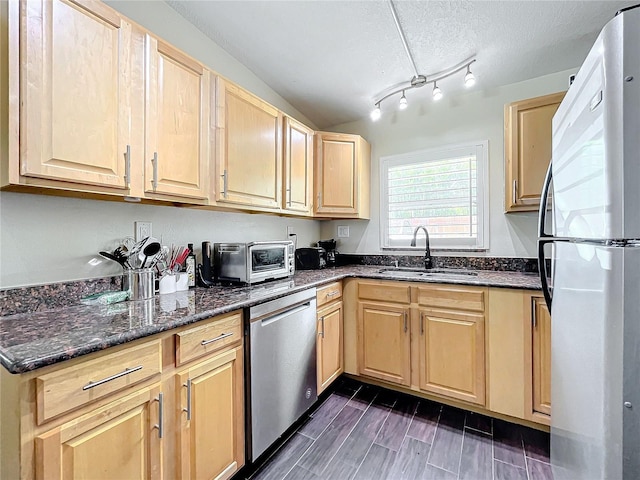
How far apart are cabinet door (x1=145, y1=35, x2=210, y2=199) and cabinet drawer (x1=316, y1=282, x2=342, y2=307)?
39.4 inches

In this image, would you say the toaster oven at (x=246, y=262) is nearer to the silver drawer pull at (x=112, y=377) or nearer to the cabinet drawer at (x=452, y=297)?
the silver drawer pull at (x=112, y=377)

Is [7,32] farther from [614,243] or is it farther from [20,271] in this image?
[614,243]

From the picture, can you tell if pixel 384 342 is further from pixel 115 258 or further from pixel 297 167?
pixel 115 258

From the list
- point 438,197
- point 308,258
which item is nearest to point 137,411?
point 308,258

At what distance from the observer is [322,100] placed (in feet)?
8.45

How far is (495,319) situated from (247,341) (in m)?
1.53

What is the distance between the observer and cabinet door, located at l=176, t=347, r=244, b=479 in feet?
3.55

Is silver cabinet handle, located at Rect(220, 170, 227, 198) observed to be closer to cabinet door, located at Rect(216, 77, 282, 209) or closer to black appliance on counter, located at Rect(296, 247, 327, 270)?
cabinet door, located at Rect(216, 77, 282, 209)

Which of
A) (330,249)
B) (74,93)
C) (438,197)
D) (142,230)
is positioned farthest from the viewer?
(330,249)

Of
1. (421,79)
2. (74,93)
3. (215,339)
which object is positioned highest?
(421,79)

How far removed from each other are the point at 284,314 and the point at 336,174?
4.89 ft

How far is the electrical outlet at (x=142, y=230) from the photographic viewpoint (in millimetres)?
1520

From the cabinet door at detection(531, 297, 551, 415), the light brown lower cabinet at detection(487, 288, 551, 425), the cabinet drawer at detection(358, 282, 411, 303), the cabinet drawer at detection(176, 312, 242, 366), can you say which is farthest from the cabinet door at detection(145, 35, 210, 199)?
the cabinet door at detection(531, 297, 551, 415)

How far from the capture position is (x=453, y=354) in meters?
1.90
